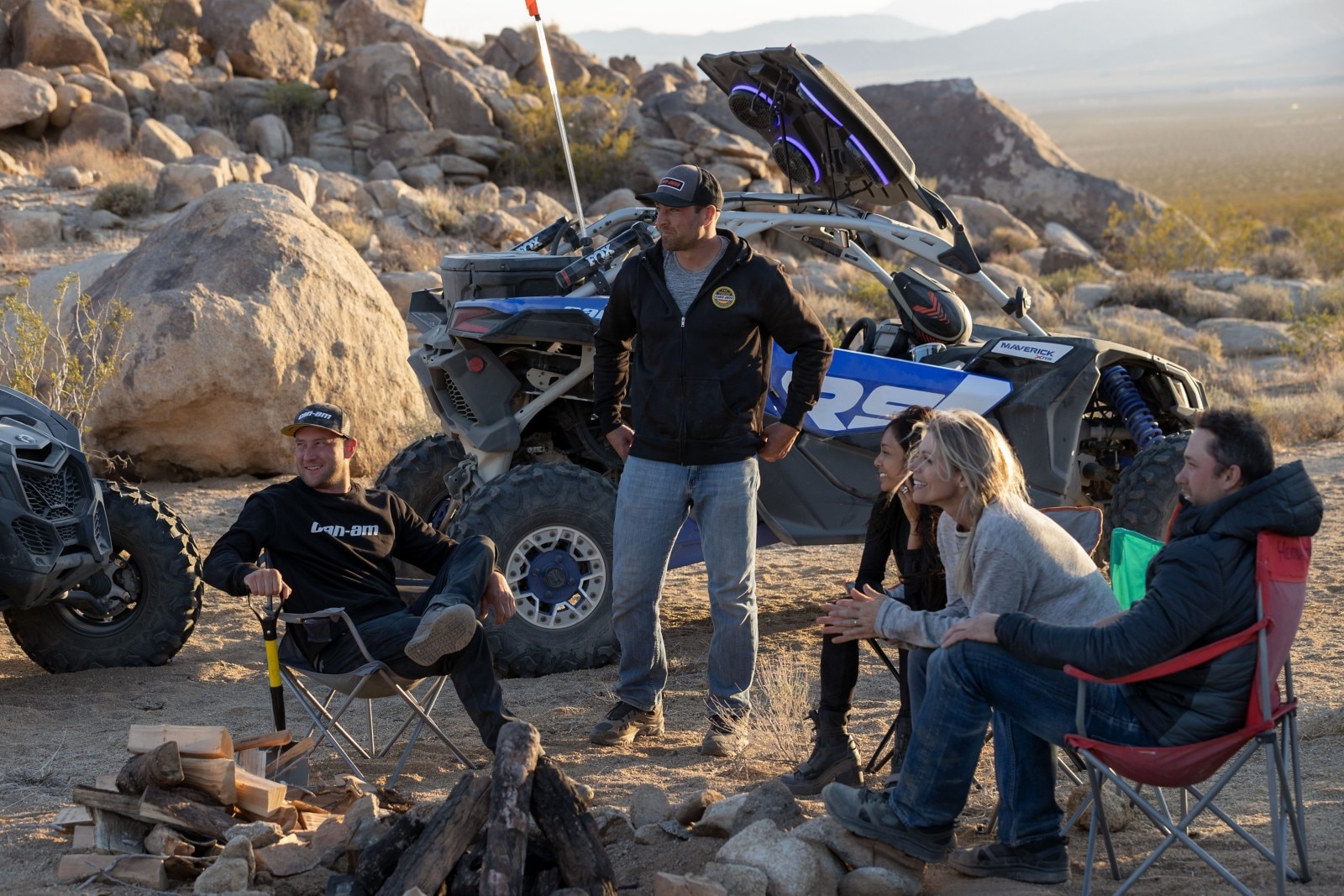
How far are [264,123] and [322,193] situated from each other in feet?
17.1

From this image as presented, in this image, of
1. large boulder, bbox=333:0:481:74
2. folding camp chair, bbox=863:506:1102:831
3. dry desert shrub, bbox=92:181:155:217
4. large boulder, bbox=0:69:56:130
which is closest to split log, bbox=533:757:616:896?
folding camp chair, bbox=863:506:1102:831

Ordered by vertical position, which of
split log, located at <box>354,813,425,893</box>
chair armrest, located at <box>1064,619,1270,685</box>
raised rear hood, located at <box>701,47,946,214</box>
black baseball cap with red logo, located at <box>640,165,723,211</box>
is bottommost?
split log, located at <box>354,813,425,893</box>

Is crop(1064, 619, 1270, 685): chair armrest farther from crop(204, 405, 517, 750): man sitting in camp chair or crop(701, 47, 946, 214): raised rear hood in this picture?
crop(701, 47, 946, 214): raised rear hood

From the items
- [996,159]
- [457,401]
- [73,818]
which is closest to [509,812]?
[73,818]

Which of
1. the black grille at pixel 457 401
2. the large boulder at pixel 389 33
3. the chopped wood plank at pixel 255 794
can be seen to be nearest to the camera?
the chopped wood plank at pixel 255 794

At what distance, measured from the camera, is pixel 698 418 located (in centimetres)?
500

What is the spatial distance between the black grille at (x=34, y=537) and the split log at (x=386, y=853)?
2.64 meters

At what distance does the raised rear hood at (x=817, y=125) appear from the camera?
6.26m

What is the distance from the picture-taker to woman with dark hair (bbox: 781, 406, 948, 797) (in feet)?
14.7

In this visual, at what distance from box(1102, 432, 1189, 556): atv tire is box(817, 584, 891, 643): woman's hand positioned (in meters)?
2.67

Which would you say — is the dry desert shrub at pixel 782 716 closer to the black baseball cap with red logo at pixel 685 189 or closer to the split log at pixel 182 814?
the black baseball cap with red logo at pixel 685 189

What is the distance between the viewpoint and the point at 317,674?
466cm

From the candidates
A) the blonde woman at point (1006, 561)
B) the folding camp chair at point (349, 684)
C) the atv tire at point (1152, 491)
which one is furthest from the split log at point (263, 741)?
the atv tire at point (1152, 491)

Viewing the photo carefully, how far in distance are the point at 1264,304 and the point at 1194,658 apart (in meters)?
17.6
